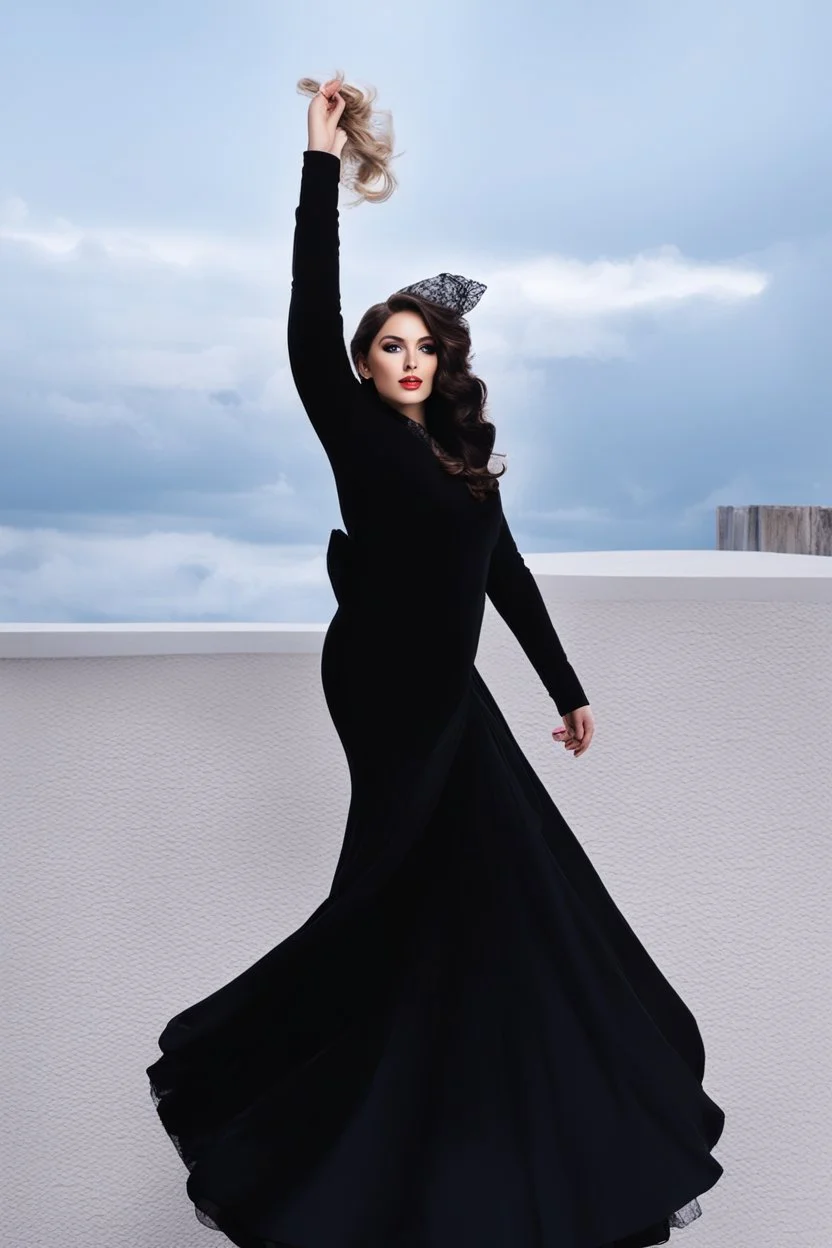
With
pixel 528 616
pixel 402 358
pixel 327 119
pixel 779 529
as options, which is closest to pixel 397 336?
pixel 402 358

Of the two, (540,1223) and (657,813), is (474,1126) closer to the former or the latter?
(540,1223)

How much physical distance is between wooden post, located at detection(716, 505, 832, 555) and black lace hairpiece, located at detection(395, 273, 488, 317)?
276 centimetres

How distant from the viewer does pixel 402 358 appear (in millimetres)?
2055

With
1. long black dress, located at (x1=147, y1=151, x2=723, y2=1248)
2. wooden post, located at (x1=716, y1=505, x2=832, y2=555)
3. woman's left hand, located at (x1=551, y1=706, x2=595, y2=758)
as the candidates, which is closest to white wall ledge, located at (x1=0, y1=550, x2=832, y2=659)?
woman's left hand, located at (x1=551, y1=706, x2=595, y2=758)

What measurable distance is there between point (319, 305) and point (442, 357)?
22 centimetres

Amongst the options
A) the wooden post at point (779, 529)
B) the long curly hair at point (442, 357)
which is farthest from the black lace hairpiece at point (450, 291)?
the wooden post at point (779, 529)

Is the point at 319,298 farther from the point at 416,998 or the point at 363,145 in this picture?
the point at 416,998

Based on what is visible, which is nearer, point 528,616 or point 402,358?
point 402,358

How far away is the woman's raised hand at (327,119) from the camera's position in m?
2.01

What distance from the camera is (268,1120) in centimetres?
201

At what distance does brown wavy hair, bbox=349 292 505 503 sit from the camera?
2.07m

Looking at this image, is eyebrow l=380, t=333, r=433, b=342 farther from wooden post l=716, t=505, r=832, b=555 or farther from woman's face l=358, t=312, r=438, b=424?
wooden post l=716, t=505, r=832, b=555

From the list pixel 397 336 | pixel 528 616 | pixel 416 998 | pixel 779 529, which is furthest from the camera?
pixel 779 529

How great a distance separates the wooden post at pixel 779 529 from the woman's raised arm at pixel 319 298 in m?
2.97
